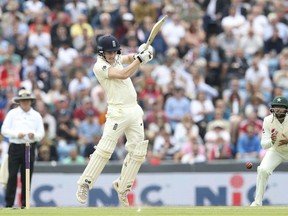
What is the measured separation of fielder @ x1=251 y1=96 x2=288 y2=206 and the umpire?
3738 millimetres

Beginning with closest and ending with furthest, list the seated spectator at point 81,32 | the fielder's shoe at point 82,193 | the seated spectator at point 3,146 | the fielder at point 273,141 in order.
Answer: the fielder's shoe at point 82,193, the fielder at point 273,141, the seated spectator at point 3,146, the seated spectator at point 81,32

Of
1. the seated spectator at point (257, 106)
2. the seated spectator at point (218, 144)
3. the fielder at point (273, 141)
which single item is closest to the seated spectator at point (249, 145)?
the seated spectator at point (218, 144)

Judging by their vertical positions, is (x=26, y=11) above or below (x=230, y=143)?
above

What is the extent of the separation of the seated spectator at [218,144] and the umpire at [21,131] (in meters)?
5.12

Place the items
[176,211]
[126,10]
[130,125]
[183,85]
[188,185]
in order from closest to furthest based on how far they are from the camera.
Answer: [176,211] → [130,125] → [188,185] → [183,85] → [126,10]

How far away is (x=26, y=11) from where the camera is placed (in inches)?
1096

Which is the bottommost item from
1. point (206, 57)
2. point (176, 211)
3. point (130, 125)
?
point (176, 211)

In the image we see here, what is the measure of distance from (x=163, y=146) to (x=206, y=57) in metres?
3.42

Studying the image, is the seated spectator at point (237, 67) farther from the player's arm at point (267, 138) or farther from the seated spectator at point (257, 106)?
the player's arm at point (267, 138)

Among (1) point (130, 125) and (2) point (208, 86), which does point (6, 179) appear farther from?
(2) point (208, 86)

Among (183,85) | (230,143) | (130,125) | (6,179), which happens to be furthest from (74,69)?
(130,125)

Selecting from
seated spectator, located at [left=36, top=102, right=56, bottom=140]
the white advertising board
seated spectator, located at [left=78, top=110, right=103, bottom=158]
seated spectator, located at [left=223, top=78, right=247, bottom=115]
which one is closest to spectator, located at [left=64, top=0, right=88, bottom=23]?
seated spectator, located at [left=36, top=102, right=56, bottom=140]

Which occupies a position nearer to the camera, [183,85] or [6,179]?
[6,179]

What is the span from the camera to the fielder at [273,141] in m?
17.8
